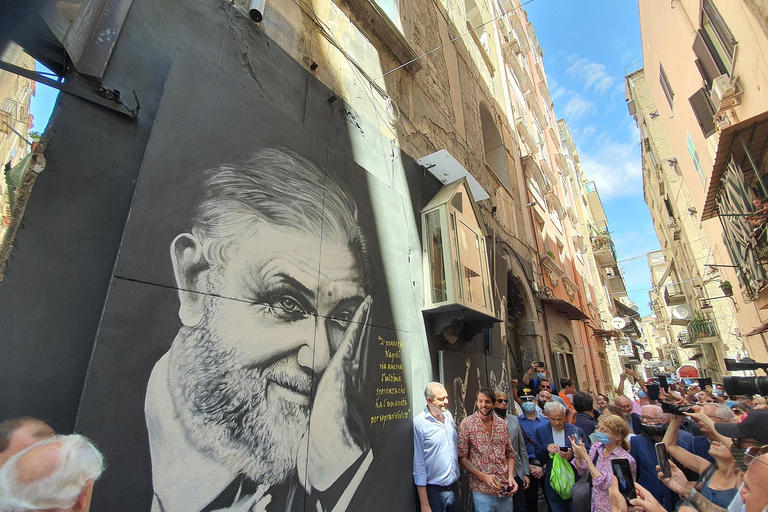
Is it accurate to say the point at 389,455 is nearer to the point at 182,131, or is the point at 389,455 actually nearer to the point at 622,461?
the point at 622,461

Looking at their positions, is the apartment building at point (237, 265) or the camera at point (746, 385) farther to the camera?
the camera at point (746, 385)

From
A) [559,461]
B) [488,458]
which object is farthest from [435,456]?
[559,461]

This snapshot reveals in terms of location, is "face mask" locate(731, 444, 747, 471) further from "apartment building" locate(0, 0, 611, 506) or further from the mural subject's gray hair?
the mural subject's gray hair

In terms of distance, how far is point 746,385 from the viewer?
2787 mm

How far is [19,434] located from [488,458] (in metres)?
3.46

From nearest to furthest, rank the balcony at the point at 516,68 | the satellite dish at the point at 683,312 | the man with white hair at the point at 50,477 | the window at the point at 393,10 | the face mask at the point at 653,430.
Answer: the man with white hair at the point at 50,477 → the face mask at the point at 653,430 → the window at the point at 393,10 → the balcony at the point at 516,68 → the satellite dish at the point at 683,312

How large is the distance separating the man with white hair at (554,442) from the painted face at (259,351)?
8.38ft

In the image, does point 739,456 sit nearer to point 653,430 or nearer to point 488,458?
point 653,430

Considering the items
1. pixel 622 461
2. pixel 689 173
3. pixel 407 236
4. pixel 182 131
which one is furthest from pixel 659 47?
pixel 182 131

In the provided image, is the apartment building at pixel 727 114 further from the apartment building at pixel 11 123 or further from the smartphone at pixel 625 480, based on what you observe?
the apartment building at pixel 11 123

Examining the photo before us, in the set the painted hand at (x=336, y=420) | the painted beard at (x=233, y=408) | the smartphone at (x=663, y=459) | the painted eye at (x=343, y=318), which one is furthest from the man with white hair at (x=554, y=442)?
the painted beard at (x=233, y=408)

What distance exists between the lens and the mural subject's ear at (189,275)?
1.95m

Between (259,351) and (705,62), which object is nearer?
(259,351)

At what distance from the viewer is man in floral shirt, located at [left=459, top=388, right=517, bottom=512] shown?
10.7 ft
